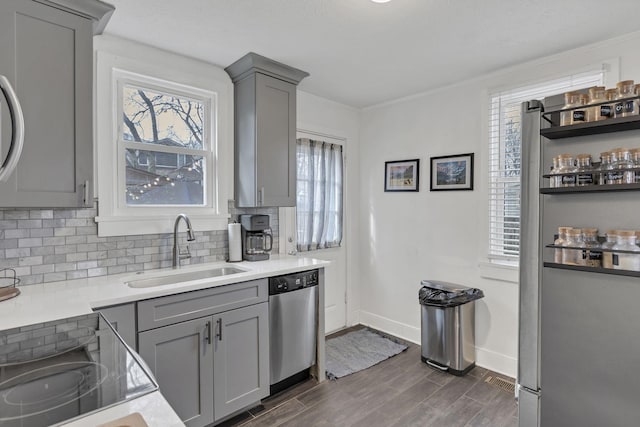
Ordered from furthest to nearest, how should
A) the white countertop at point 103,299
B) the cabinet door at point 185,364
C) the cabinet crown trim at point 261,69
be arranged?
the cabinet crown trim at point 261,69 → the cabinet door at point 185,364 → the white countertop at point 103,299

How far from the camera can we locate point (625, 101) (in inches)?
41.4

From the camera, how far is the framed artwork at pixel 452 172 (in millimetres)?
3043

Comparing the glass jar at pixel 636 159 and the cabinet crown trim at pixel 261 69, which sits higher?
the cabinet crown trim at pixel 261 69

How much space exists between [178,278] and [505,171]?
2704 mm

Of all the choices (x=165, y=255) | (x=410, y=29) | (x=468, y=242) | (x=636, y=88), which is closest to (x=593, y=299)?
(x=636, y=88)

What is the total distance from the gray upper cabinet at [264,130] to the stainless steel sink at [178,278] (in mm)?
551

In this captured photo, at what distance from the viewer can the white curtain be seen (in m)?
3.45

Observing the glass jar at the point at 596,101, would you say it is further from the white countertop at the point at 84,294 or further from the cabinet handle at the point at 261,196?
the cabinet handle at the point at 261,196

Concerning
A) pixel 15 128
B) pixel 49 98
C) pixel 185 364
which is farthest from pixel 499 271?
pixel 49 98

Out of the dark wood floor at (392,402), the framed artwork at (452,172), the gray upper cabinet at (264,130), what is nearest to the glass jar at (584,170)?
the dark wood floor at (392,402)

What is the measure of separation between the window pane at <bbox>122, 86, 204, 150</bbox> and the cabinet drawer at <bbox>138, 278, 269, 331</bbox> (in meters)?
1.24

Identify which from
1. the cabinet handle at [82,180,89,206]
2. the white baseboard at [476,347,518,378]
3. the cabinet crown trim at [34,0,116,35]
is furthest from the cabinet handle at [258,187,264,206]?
the white baseboard at [476,347,518,378]

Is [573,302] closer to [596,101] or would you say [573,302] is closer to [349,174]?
[596,101]

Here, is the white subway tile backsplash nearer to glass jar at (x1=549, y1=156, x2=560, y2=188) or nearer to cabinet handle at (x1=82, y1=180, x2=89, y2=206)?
cabinet handle at (x1=82, y1=180, x2=89, y2=206)
